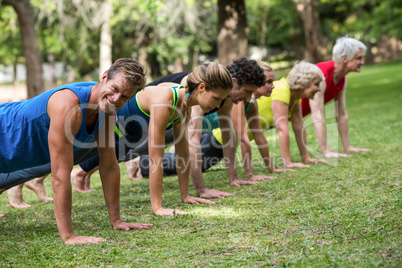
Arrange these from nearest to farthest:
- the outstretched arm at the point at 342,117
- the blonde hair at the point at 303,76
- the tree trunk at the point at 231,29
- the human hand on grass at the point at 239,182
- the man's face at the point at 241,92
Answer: the man's face at the point at 241,92, the human hand on grass at the point at 239,182, the blonde hair at the point at 303,76, the outstretched arm at the point at 342,117, the tree trunk at the point at 231,29

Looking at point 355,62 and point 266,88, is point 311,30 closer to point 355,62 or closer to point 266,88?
point 355,62

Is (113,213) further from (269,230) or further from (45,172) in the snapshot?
(269,230)

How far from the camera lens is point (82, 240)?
3555 millimetres

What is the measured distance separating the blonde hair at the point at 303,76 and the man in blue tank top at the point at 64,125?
3.14m

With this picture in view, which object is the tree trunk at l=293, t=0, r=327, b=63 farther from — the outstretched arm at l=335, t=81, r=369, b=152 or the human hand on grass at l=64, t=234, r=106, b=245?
the human hand on grass at l=64, t=234, r=106, b=245

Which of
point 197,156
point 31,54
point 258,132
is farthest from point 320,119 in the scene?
point 31,54

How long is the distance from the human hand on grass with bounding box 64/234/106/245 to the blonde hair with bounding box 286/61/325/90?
3.63 meters

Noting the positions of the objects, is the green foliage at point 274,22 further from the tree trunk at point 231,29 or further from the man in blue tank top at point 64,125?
the man in blue tank top at point 64,125

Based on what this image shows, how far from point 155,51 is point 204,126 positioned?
104 feet

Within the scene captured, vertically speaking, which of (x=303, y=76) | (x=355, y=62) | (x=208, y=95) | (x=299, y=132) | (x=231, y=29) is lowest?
(x=299, y=132)

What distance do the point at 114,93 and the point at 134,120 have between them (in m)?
1.22

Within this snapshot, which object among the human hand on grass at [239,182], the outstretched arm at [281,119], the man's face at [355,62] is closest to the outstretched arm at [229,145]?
the human hand on grass at [239,182]

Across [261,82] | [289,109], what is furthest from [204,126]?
[261,82]

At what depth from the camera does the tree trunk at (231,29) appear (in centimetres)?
1263
